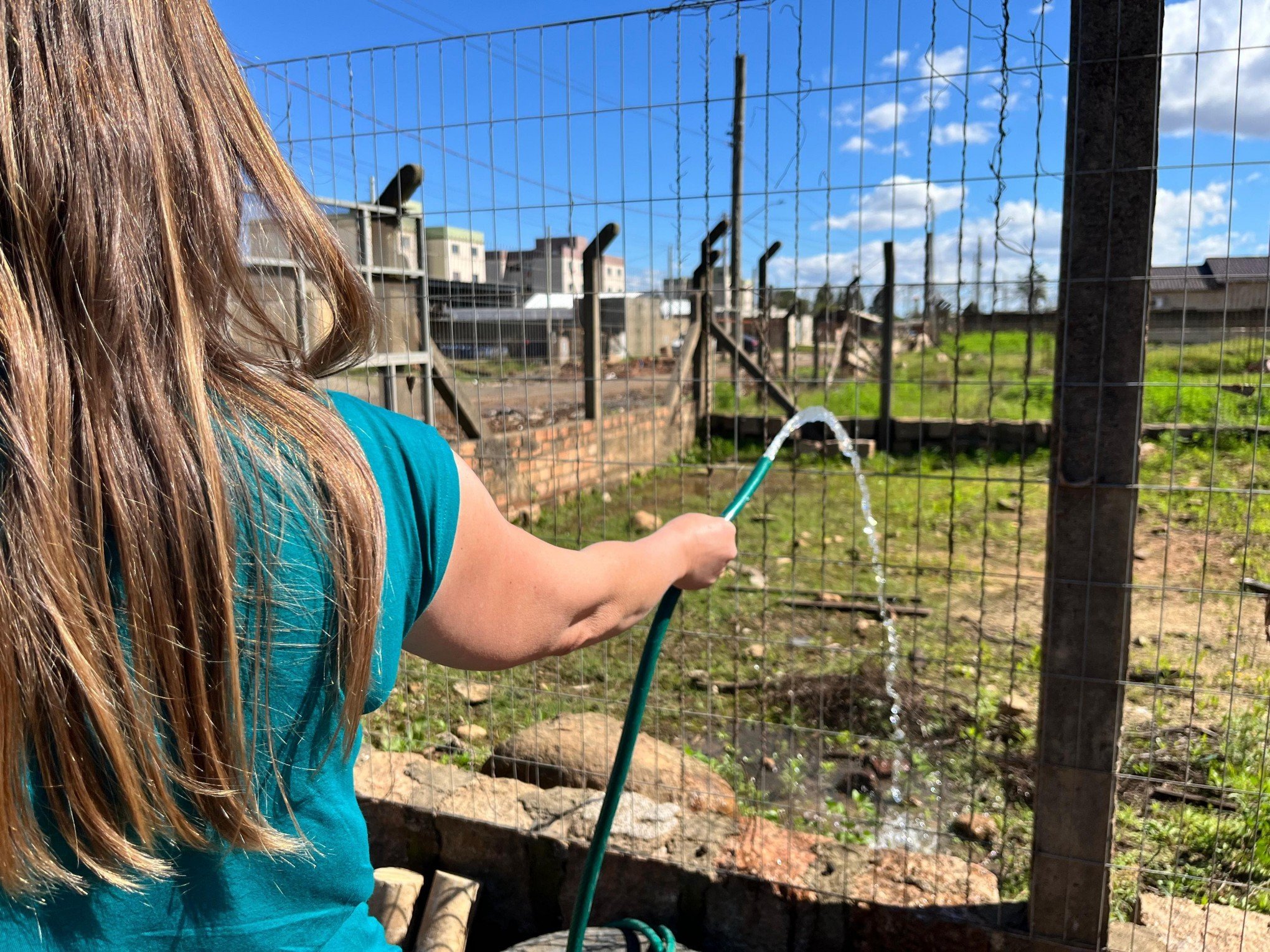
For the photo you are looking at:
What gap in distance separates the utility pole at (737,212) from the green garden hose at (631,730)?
0.59 m

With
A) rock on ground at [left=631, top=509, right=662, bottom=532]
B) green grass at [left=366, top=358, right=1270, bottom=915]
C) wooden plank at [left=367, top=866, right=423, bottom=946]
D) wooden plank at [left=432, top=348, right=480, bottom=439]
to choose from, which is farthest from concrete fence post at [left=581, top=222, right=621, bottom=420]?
wooden plank at [left=367, top=866, right=423, bottom=946]

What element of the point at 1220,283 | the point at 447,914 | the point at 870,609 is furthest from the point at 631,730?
the point at 870,609

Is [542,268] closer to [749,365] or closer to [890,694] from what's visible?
[890,694]

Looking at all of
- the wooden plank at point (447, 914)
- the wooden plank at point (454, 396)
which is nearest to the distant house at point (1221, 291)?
the wooden plank at point (454, 396)

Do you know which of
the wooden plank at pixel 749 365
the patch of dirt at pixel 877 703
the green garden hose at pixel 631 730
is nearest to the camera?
the green garden hose at pixel 631 730

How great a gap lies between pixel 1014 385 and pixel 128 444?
5.49 feet

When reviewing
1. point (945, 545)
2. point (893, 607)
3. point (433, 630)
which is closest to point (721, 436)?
point (945, 545)

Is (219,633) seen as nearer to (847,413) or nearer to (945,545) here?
(945,545)

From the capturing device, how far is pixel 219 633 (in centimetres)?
70

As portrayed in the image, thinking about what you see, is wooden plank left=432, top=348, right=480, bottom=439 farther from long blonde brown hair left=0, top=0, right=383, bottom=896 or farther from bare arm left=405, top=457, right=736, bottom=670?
long blonde brown hair left=0, top=0, right=383, bottom=896

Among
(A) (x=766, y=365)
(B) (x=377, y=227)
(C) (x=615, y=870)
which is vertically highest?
(B) (x=377, y=227)

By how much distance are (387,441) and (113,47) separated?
1.13ft

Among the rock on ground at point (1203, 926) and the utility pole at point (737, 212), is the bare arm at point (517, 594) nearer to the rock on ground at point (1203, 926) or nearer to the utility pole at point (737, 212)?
the utility pole at point (737, 212)

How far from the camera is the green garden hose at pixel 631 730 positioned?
1.69 meters
